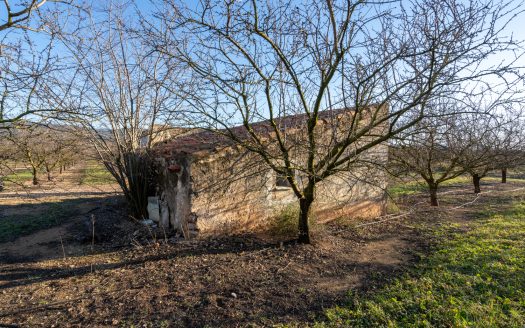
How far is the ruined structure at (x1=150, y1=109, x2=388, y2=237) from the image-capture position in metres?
5.07

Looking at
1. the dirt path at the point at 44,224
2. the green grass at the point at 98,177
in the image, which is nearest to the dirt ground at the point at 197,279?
the dirt path at the point at 44,224

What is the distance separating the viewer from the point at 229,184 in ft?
17.3

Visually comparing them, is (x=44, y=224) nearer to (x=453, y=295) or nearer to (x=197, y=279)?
(x=197, y=279)

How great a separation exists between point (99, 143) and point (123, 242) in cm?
245

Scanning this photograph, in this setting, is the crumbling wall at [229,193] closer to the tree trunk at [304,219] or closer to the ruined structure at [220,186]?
the ruined structure at [220,186]

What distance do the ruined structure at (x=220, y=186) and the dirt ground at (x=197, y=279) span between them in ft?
1.29

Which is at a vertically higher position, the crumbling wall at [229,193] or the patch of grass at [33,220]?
the crumbling wall at [229,193]

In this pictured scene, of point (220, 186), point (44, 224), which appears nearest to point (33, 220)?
point (44, 224)

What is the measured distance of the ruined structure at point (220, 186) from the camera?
16.6 feet

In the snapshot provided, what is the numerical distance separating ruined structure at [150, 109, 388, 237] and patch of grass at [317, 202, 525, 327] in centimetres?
152

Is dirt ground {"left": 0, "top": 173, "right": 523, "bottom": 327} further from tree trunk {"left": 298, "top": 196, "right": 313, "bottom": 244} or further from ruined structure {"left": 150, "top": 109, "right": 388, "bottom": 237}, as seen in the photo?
ruined structure {"left": 150, "top": 109, "right": 388, "bottom": 237}

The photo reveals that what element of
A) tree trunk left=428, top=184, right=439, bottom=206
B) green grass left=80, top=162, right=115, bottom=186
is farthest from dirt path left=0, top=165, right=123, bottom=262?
tree trunk left=428, top=184, right=439, bottom=206

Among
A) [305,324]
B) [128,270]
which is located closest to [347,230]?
[305,324]

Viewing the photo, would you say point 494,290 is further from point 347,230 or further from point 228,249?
→ point 228,249
